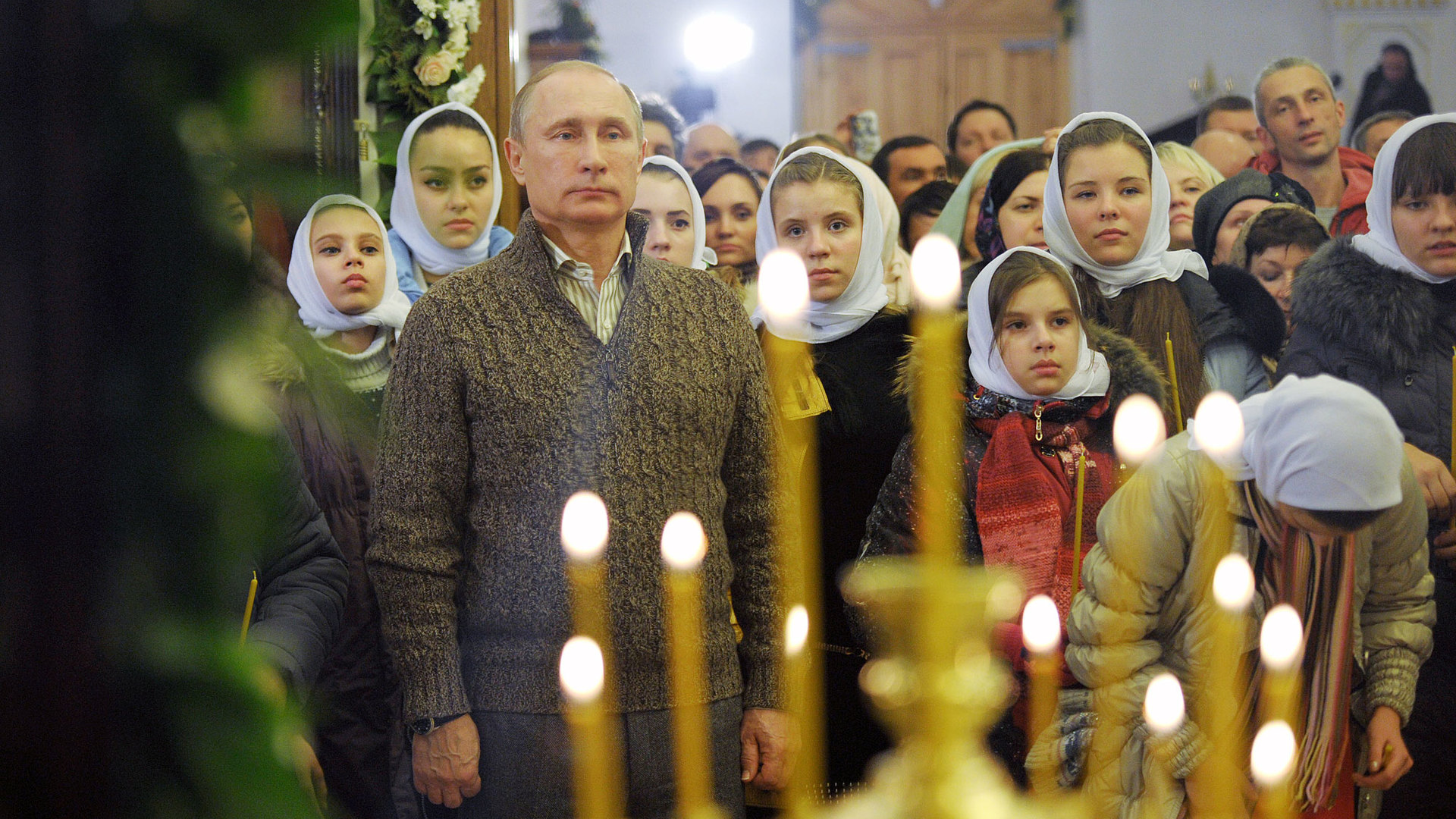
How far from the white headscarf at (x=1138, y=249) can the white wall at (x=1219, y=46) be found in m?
0.37

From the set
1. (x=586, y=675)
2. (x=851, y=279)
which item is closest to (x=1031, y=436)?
(x=851, y=279)

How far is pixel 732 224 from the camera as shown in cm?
241

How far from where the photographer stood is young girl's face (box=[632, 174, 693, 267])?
2.28 m

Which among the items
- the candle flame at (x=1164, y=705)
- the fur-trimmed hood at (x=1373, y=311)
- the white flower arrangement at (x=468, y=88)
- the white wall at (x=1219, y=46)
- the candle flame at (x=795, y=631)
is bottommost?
the candle flame at (x=1164, y=705)

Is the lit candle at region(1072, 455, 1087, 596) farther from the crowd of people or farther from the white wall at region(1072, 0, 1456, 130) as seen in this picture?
the white wall at region(1072, 0, 1456, 130)

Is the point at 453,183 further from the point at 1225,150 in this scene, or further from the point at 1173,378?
the point at 1225,150

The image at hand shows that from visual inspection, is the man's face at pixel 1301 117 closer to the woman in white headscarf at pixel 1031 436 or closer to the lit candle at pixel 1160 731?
the woman in white headscarf at pixel 1031 436

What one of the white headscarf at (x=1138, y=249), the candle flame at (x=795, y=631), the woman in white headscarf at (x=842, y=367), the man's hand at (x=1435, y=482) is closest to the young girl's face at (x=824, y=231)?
the woman in white headscarf at (x=842, y=367)

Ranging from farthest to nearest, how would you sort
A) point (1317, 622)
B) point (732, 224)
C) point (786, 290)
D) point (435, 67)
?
point (435, 67)
point (732, 224)
point (786, 290)
point (1317, 622)

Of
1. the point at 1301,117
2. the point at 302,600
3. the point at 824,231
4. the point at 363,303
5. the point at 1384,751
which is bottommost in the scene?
the point at 1384,751

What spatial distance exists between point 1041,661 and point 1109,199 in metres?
0.80

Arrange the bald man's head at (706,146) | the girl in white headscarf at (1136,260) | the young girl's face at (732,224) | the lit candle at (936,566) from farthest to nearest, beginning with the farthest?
1. the bald man's head at (706,146)
2. the young girl's face at (732,224)
3. the girl in white headscarf at (1136,260)
4. the lit candle at (936,566)

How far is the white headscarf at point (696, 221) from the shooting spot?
231 centimetres

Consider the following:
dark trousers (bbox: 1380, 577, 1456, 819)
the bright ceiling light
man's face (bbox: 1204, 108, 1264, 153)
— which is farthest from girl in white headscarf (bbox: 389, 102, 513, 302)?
dark trousers (bbox: 1380, 577, 1456, 819)
